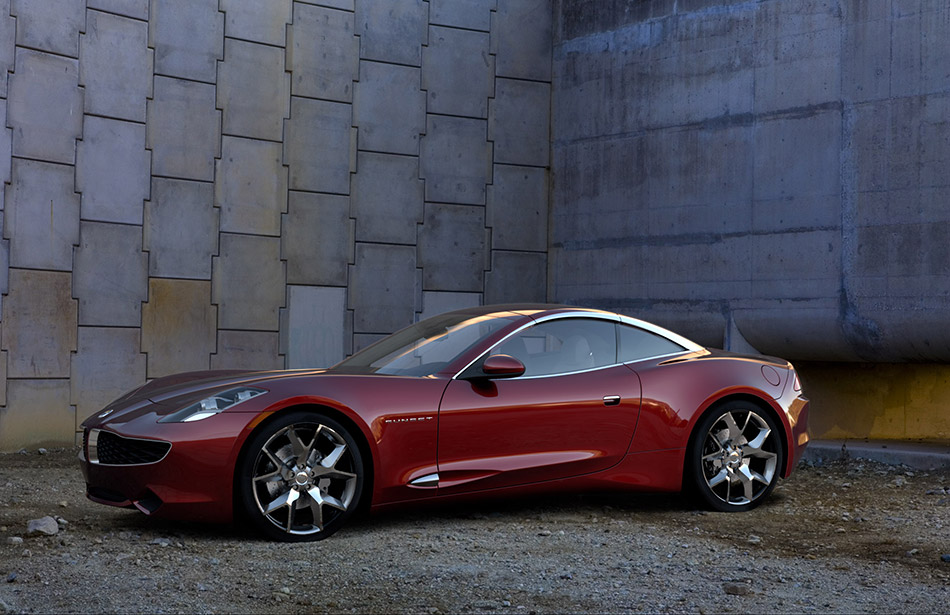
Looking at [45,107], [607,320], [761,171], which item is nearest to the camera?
[607,320]

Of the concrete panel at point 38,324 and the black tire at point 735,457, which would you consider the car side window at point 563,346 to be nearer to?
the black tire at point 735,457

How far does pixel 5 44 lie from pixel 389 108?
407cm

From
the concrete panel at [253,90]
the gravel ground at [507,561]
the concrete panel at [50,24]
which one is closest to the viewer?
the gravel ground at [507,561]

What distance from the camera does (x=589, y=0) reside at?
12.6 m

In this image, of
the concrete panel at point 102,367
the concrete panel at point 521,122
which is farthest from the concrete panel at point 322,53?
the concrete panel at point 102,367

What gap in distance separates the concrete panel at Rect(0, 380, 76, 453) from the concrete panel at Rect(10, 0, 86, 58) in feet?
10.3

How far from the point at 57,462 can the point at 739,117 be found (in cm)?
751

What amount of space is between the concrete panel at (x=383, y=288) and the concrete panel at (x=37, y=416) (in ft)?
10.5

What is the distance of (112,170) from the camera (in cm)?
1019

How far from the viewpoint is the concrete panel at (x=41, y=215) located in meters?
9.57

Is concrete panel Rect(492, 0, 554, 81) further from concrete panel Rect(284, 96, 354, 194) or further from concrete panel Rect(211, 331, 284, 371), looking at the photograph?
concrete panel Rect(211, 331, 284, 371)

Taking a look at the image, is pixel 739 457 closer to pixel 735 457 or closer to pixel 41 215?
pixel 735 457

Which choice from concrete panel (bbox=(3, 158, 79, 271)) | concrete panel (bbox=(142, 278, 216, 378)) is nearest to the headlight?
concrete panel (bbox=(3, 158, 79, 271))

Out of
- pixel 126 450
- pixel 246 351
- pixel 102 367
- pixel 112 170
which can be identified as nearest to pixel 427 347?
pixel 126 450
